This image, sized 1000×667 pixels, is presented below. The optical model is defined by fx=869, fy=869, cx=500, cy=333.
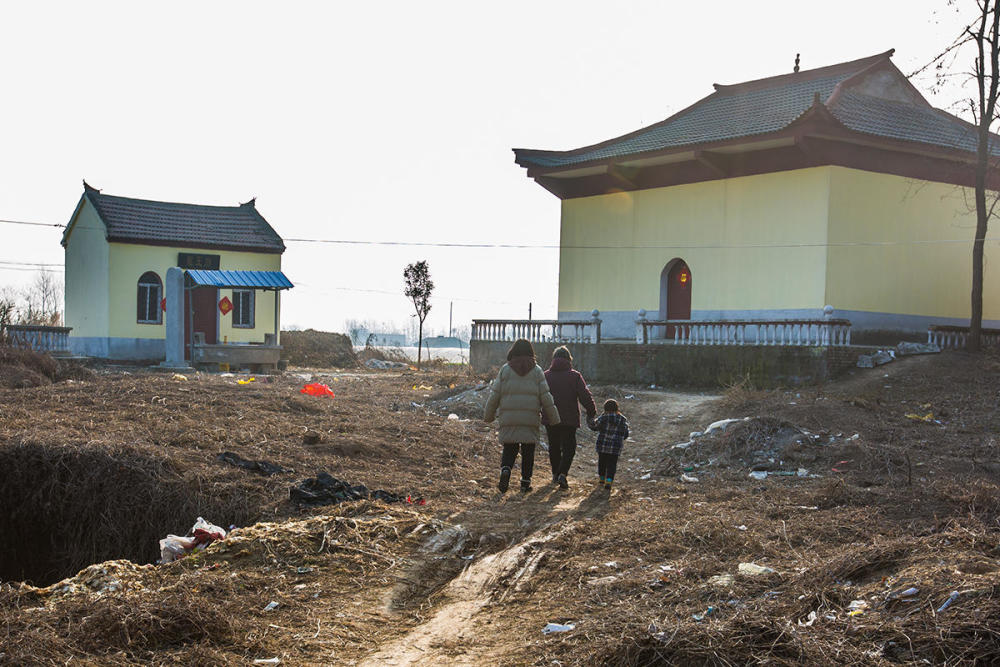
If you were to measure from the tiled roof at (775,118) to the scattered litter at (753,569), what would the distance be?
16221 mm

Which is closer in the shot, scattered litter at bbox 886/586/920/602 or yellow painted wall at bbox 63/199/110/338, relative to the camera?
scattered litter at bbox 886/586/920/602

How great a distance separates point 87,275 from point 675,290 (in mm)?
21397

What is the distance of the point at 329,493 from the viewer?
341 inches

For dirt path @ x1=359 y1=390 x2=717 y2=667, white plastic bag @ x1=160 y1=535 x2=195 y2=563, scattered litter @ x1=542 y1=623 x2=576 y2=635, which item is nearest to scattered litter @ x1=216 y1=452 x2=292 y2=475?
white plastic bag @ x1=160 y1=535 x2=195 y2=563

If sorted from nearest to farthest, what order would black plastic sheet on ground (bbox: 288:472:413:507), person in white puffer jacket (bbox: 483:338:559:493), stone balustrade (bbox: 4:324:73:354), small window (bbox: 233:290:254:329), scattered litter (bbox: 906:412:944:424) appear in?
black plastic sheet on ground (bbox: 288:472:413:507) → person in white puffer jacket (bbox: 483:338:559:493) → scattered litter (bbox: 906:412:944:424) → stone balustrade (bbox: 4:324:73:354) → small window (bbox: 233:290:254:329)

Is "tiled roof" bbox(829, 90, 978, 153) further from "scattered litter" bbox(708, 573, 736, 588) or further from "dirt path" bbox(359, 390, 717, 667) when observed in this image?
"scattered litter" bbox(708, 573, 736, 588)

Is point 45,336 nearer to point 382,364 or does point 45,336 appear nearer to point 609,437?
point 382,364

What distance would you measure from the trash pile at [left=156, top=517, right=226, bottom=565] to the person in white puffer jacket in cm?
319

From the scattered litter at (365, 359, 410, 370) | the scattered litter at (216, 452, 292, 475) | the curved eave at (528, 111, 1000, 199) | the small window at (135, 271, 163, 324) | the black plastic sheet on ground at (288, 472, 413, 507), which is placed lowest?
the scattered litter at (365, 359, 410, 370)

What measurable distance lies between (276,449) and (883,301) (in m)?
16.6

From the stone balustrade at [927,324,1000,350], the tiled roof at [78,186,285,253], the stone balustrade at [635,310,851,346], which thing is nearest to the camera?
the stone balustrade at [635,310,851,346]

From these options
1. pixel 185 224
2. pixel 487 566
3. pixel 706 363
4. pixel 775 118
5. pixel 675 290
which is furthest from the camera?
pixel 185 224

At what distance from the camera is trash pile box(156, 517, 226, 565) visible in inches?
281

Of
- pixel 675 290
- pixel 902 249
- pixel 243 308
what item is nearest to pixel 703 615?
pixel 902 249
